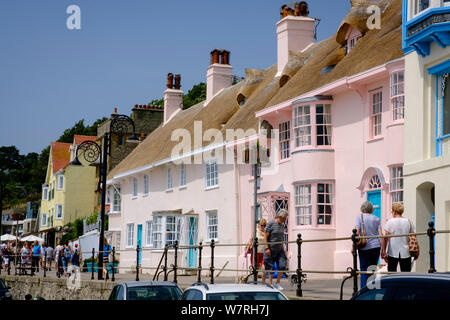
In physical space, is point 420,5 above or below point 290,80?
below

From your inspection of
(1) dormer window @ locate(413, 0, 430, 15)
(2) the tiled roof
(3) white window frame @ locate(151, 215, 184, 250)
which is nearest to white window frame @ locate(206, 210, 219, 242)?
(3) white window frame @ locate(151, 215, 184, 250)

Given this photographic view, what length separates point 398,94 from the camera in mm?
19344

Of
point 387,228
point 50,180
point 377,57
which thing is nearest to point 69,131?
point 50,180

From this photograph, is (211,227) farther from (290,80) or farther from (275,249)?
(275,249)

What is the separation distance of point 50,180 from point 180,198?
137 feet

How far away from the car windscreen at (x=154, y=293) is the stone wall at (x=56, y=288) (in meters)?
7.74

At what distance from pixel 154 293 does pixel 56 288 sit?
50.7 ft

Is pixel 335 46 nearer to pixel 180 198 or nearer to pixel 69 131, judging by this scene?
pixel 180 198

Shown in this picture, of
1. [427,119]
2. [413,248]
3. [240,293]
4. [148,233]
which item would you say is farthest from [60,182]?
[240,293]

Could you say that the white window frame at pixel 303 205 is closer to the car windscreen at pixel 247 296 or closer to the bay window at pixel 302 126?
the bay window at pixel 302 126

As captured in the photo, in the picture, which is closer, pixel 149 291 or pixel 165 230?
pixel 149 291

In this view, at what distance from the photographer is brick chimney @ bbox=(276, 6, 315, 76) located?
2936 cm

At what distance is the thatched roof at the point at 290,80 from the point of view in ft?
71.0
